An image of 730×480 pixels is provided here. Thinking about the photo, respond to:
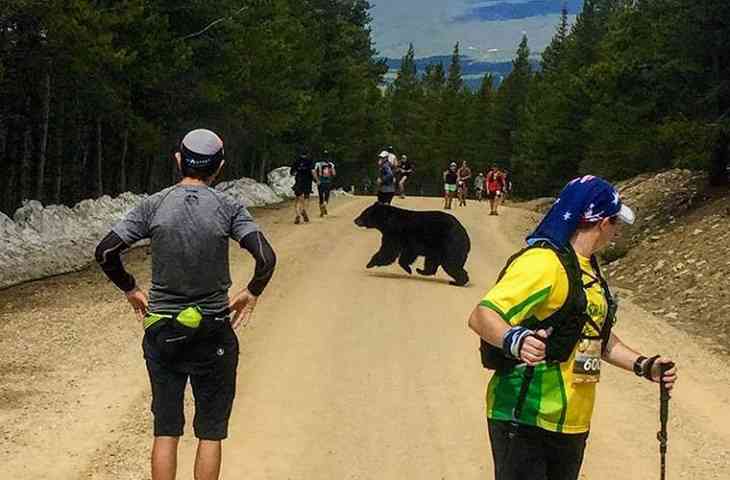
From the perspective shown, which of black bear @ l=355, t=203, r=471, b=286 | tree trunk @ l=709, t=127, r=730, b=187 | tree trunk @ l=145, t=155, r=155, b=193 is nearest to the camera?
black bear @ l=355, t=203, r=471, b=286

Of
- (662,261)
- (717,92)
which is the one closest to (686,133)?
(717,92)

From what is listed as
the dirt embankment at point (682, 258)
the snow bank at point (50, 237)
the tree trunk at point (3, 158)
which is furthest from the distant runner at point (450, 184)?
the tree trunk at point (3, 158)

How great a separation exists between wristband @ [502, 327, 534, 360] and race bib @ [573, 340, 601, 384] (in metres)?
0.36

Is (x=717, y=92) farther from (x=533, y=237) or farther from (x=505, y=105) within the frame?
(x=505, y=105)

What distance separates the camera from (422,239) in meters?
16.5

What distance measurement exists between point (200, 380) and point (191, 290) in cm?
49

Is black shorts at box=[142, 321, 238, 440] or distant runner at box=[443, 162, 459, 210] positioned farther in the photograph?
distant runner at box=[443, 162, 459, 210]

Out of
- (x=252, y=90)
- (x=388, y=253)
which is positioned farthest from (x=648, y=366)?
(x=252, y=90)

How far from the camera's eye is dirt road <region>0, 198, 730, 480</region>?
7.63m

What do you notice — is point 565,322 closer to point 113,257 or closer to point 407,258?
point 113,257

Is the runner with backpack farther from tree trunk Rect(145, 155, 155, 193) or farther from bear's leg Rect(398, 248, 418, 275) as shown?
tree trunk Rect(145, 155, 155, 193)

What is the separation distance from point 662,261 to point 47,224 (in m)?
13.6

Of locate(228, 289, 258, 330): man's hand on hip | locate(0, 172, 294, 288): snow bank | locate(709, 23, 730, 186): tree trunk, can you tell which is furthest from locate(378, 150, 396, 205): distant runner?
locate(228, 289, 258, 330): man's hand on hip

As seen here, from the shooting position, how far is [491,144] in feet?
324
